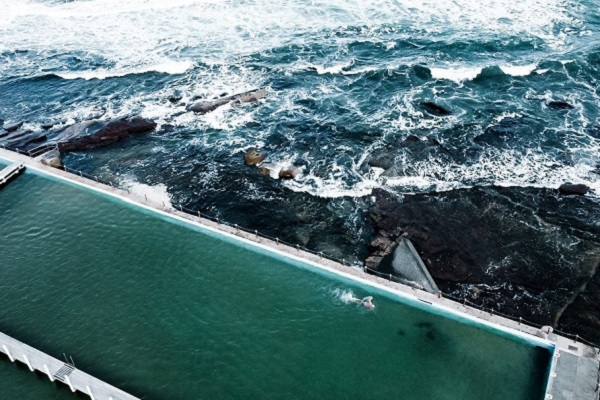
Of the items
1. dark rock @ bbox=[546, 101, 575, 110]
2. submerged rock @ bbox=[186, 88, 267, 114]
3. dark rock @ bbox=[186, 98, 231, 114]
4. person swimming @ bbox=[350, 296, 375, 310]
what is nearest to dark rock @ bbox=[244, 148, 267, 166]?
dark rock @ bbox=[186, 98, 231, 114]

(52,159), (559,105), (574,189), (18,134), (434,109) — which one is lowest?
(18,134)

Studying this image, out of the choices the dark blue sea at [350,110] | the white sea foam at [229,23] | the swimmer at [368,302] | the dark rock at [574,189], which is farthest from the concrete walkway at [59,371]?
the white sea foam at [229,23]

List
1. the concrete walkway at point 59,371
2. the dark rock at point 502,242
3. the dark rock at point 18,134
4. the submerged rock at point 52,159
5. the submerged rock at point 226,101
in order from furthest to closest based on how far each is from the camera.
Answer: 1. the submerged rock at point 226,101
2. the dark rock at point 18,134
3. the submerged rock at point 52,159
4. the dark rock at point 502,242
5. the concrete walkway at point 59,371

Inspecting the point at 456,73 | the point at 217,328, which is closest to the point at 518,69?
the point at 456,73

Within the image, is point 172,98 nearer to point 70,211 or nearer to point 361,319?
point 70,211

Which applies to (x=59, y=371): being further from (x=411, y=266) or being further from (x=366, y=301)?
(x=411, y=266)

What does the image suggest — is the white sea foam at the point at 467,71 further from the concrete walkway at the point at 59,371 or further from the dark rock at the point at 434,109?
the concrete walkway at the point at 59,371

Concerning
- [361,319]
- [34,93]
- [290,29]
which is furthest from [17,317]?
[290,29]
